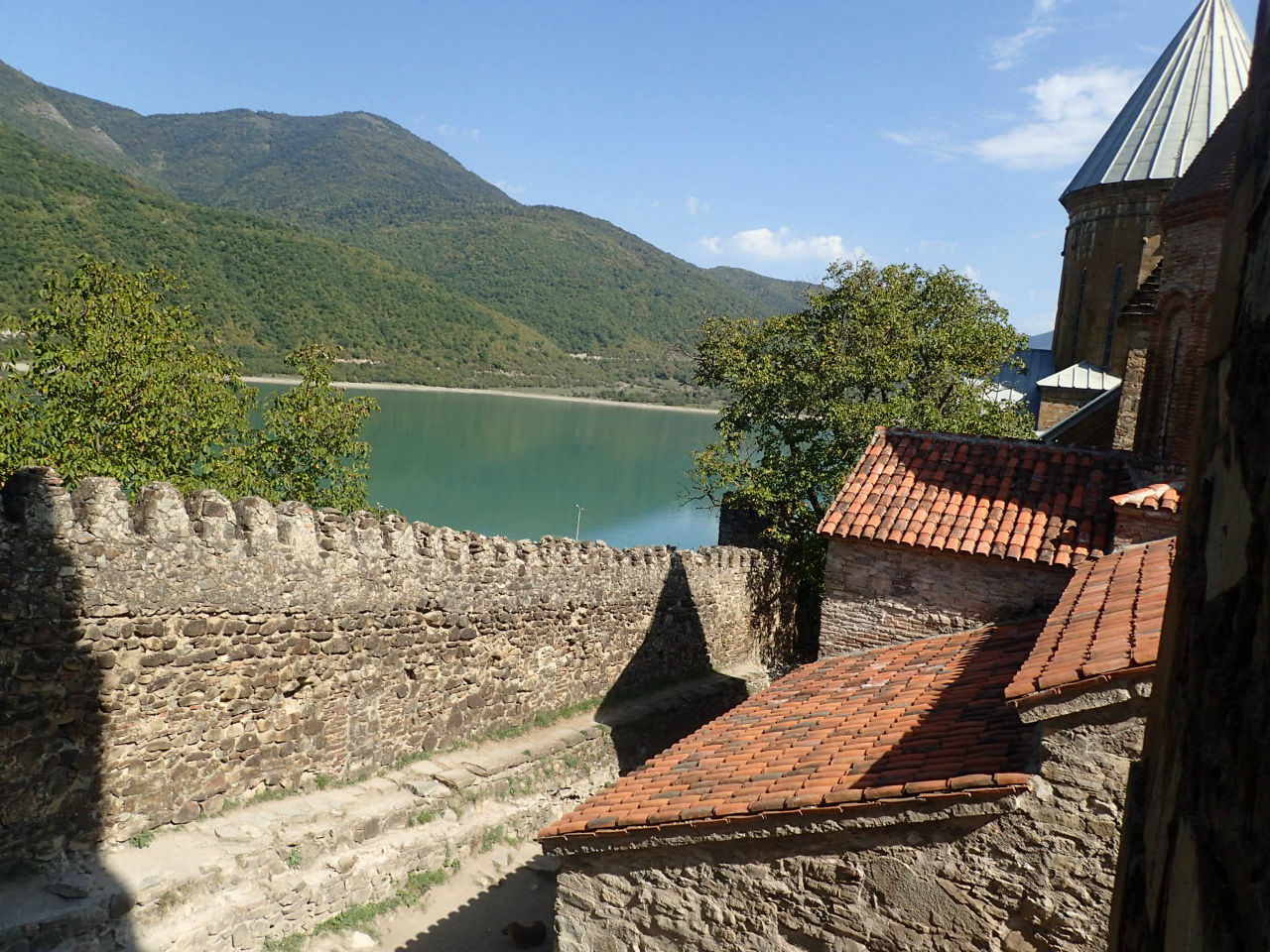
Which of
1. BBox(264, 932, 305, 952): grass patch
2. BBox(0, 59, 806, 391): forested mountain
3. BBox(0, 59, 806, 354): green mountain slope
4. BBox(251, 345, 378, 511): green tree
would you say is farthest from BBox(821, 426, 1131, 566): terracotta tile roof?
BBox(0, 59, 806, 354): green mountain slope

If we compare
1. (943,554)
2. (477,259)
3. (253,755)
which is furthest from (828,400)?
(477,259)

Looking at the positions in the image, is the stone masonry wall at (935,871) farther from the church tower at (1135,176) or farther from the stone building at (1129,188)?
the church tower at (1135,176)

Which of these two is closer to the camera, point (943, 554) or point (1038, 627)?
point (1038, 627)

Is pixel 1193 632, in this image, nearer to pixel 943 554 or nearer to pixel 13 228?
pixel 943 554

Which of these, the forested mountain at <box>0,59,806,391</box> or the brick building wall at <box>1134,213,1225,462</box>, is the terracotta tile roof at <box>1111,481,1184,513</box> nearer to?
the brick building wall at <box>1134,213,1225,462</box>

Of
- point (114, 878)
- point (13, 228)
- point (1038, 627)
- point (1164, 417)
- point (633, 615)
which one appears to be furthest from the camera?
point (13, 228)

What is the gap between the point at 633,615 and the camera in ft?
33.8

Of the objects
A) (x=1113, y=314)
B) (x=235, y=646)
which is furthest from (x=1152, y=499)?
(x=1113, y=314)

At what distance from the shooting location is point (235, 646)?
618 cm

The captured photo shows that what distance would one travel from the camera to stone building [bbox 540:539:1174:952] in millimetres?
3418

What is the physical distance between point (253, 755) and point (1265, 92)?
7.00m

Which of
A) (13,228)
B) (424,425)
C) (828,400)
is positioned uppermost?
(13,228)

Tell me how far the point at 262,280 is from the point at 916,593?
5162 cm

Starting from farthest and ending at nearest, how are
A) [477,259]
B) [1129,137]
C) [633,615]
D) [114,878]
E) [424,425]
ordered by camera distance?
[477,259] < [424,425] < [1129,137] < [633,615] < [114,878]
